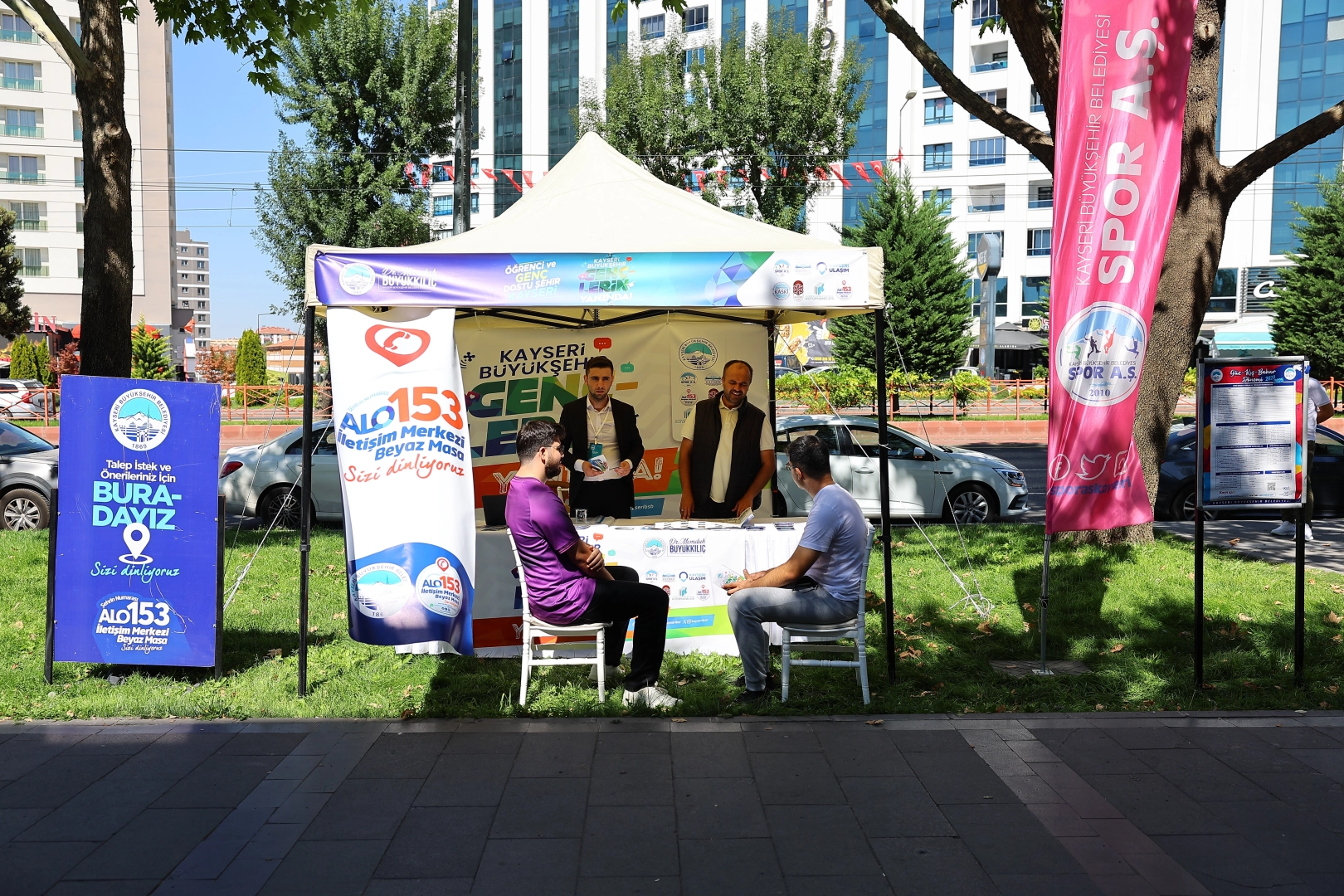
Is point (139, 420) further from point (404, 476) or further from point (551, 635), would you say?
point (551, 635)

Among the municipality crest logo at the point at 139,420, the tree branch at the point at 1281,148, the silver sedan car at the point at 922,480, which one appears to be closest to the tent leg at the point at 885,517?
the municipality crest logo at the point at 139,420

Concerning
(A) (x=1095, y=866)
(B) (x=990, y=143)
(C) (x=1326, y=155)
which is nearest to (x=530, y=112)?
(B) (x=990, y=143)

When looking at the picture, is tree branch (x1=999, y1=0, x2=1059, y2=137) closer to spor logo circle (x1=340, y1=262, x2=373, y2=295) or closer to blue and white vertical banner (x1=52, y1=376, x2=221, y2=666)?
spor logo circle (x1=340, y1=262, x2=373, y2=295)

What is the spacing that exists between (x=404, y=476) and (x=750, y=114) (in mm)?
24246

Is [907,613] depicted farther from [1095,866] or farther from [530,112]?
[530,112]

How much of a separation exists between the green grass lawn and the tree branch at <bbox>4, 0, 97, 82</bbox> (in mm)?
4395

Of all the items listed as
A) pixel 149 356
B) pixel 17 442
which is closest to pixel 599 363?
pixel 17 442

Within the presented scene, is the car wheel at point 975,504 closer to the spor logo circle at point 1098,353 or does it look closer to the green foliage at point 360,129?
the spor logo circle at point 1098,353

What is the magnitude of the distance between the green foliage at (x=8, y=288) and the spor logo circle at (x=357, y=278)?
144 ft

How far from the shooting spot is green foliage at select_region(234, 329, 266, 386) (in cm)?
4319

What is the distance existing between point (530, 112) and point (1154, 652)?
6186 cm

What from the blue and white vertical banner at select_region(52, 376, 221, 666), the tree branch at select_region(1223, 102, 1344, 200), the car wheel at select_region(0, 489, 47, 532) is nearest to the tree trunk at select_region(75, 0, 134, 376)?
the blue and white vertical banner at select_region(52, 376, 221, 666)

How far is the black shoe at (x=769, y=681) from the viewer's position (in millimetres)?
6284

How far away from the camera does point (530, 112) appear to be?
6375 cm
